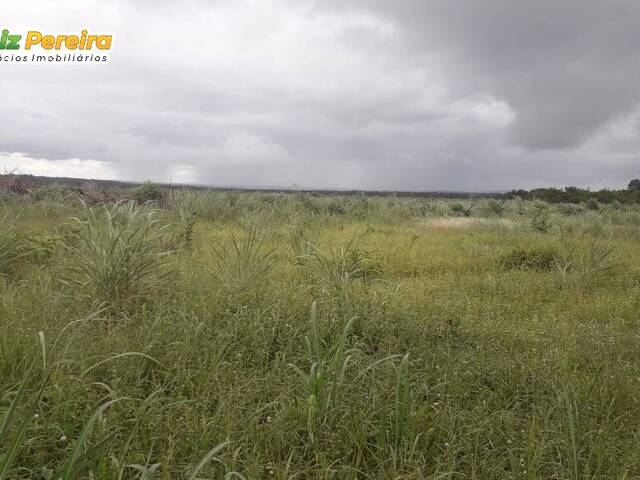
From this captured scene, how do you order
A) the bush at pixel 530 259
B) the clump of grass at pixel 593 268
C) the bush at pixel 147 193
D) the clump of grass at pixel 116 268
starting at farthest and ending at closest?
the bush at pixel 147 193
the bush at pixel 530 259
the clump of grass at pixel 593 268
the clump of grass at pixel 116 268

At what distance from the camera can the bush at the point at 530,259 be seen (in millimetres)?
6493

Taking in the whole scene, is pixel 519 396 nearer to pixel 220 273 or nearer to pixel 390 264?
pixel 220 273

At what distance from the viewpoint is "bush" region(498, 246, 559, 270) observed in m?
6.49

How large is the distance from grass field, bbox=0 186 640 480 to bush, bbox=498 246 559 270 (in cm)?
157

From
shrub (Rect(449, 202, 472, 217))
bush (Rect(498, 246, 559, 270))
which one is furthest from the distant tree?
bush (Rect(498, 246, 559, 270))

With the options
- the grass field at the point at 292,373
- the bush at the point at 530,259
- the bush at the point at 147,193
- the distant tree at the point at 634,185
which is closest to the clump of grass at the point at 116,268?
the grass field at the point at 292,373

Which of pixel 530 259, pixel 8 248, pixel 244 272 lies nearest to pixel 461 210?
pixel 530 259

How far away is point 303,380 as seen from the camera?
7.12ft

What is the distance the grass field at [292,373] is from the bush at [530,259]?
5.16 ft

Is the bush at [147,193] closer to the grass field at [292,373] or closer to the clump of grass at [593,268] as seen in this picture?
the grass field at [292,373]

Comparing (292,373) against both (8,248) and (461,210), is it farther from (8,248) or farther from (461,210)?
(461,210)

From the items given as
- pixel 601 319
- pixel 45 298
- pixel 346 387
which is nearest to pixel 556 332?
pixel 601 319

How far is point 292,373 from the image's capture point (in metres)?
2.51

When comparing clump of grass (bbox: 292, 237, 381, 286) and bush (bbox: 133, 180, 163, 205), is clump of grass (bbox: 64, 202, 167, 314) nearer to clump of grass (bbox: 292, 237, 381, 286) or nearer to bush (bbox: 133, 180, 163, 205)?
clump of grass (bbox: 292, 237, 381, 286)
